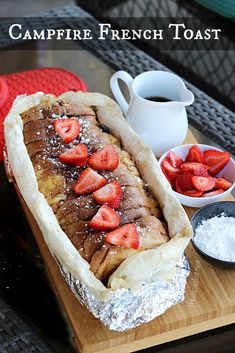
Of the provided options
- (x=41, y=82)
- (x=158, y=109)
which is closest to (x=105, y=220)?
(x=158, y=109)

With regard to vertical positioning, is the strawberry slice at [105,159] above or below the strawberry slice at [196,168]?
above

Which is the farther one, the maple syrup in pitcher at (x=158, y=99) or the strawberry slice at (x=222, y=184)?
the maple syrup in pitcher at (x=158, y=99)

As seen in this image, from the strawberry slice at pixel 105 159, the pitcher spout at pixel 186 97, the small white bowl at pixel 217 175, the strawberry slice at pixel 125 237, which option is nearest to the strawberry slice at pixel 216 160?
the small white bowl at pixel 217 175

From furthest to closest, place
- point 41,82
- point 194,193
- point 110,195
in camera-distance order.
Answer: point 41,82, point 194,193, point 110,195

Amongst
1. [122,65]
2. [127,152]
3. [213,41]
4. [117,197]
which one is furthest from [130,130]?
[213,41]

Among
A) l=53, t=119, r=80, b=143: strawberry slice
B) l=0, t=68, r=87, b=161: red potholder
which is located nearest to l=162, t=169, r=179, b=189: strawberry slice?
l=53, t=119, r=80, b=143: strawberry slice

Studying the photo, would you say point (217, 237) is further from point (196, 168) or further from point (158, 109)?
point (158, 109)

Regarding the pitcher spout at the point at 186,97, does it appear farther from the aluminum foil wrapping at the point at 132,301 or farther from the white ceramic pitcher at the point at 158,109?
the aluminum foil wrapping at the point at 132,301
